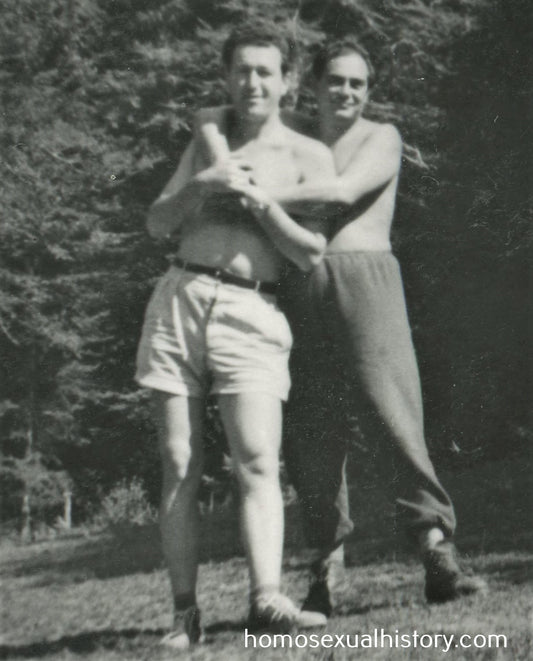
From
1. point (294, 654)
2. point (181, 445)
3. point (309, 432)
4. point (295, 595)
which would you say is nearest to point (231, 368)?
point (181, 445)

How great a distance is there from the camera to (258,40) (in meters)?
2.71

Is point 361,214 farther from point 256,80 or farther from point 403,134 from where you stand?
point 403,134

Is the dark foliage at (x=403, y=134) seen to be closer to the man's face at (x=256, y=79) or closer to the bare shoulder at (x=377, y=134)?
the bare shoulder at (x=377, y=134)

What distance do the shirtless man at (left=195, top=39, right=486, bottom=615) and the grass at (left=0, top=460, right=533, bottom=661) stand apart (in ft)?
0.77

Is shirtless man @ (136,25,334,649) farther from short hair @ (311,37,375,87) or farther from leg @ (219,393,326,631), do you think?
short hair @ (311,37,375,87)

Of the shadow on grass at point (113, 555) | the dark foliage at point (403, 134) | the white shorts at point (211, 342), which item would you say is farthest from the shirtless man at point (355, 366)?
the dark foliage at point (403, 134)

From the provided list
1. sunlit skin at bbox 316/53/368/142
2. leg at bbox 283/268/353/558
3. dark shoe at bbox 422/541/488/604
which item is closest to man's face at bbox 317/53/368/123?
sunlit skin at bbox 316/53/368/142

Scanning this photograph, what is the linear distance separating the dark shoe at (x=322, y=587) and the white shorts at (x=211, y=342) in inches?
24.9

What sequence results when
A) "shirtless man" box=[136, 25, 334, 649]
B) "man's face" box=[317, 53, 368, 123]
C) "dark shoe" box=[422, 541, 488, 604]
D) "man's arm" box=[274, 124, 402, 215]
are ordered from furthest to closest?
"man's face" box=[317, 53, 368, 123]
"dark shoe" box=[422, 541, 488, 604]
"man's arm" box=[274, 124, 402, 215]
"shirtless man" box=[136, 25, 334, 649]

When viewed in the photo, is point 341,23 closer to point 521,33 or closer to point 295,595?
point 521,33

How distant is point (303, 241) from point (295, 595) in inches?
73.3

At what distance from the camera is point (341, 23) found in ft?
26.0

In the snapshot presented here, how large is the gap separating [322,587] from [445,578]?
0.36 meters

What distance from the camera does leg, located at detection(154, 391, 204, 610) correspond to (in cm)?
265
